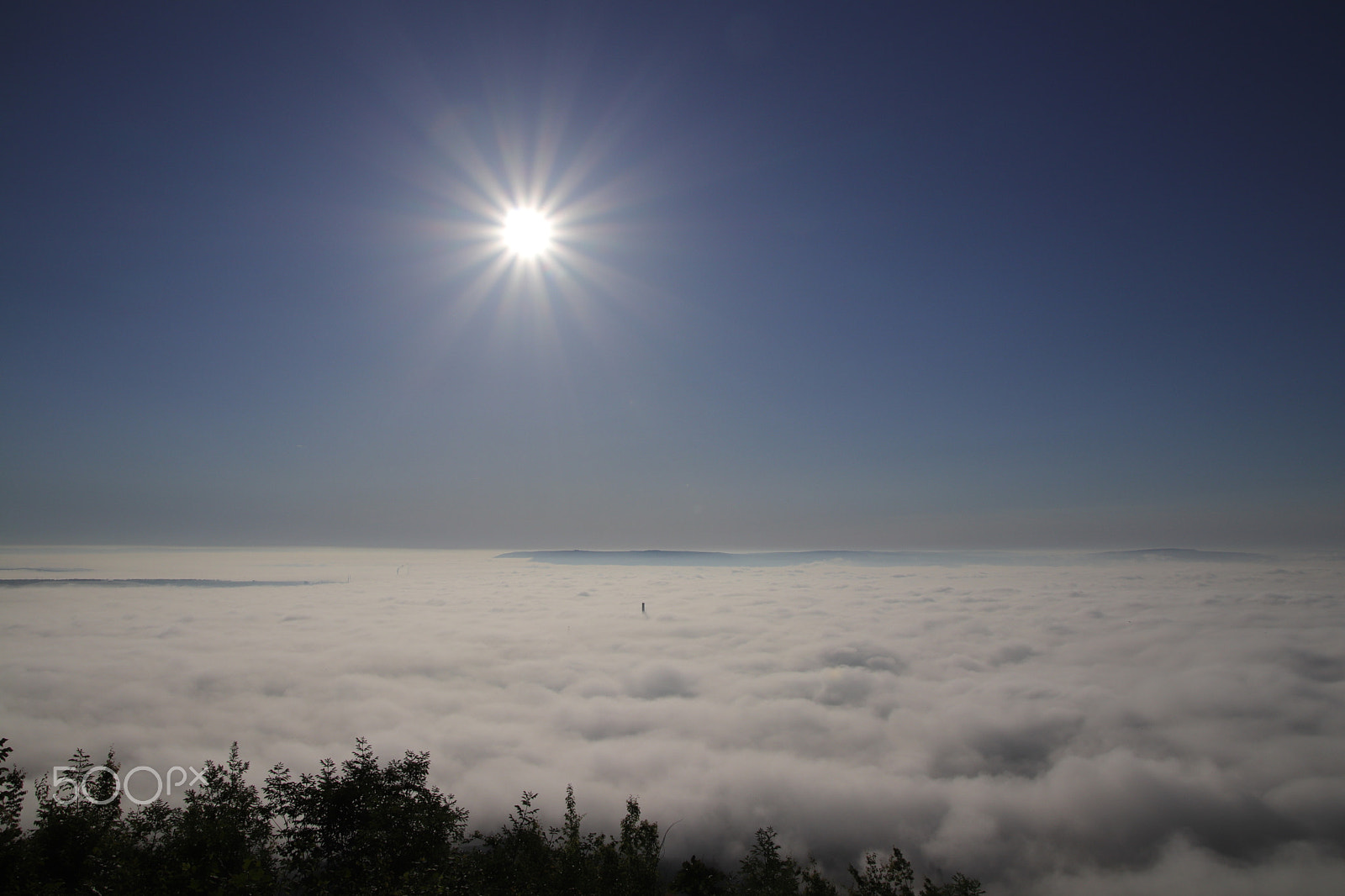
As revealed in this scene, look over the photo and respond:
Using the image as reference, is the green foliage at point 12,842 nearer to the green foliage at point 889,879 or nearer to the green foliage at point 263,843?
the green foliage at point 263,843

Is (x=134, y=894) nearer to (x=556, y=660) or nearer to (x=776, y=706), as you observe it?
(x=776, y=706)

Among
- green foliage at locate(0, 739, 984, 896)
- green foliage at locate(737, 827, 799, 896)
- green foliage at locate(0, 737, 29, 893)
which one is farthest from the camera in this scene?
green foliage at locate(737, 827, 799, 896)

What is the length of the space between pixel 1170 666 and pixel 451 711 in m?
218

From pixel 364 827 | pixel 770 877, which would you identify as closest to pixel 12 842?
pixel 364 827

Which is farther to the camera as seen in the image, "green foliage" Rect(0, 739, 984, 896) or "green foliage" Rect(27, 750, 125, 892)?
"green foliage" Rect(27, 750, 125, 892)

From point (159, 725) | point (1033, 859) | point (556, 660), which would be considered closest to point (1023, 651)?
point (1033, 859)

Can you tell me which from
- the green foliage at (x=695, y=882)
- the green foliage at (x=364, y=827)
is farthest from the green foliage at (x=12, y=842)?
the green foliage at (x=695, y=882)

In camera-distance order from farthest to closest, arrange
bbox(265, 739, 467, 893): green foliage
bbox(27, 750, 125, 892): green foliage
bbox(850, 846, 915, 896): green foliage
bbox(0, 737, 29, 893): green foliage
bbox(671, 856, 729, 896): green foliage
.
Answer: bbox(671, 856, 729, 896): green foliage
bbox(850, 846, 915, 896): green foliage
bbox(265, 739, 467, 893): green foliage
bbox(27, 750, 125, 892): green foliage
bbox(0, 737, 29, 893): green foliage

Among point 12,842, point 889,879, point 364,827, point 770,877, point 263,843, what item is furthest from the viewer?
point 889,879

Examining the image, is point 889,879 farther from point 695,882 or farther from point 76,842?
point 76,842

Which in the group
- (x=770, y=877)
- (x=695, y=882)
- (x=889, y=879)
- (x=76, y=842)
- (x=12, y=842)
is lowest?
(x=695, y=882)

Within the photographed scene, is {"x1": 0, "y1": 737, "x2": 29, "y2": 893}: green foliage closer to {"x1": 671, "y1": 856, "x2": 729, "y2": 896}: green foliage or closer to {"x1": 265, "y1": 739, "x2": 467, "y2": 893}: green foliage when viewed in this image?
{"x1": 265, "y1": 739, "x2": 467, "y2": 893}: green foliage

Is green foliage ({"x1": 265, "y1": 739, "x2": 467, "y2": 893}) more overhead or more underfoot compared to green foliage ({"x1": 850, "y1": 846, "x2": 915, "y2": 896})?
more overhead

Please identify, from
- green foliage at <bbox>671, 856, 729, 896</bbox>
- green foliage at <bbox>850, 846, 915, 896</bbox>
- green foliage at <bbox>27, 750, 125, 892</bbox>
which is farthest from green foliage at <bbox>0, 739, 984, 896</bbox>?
green foliage at <bbox>671, 856, 729, 896</bbox>
